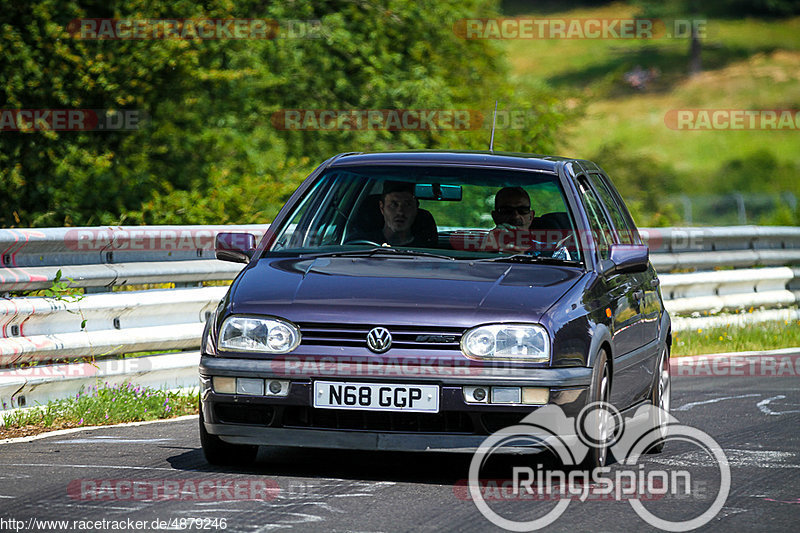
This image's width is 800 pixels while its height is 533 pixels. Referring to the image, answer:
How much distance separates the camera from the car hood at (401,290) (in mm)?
6262

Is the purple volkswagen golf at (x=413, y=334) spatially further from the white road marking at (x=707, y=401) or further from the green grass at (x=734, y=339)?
the green grass at (x=734, y=339)

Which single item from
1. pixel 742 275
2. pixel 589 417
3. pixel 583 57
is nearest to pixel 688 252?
pixel 742 275

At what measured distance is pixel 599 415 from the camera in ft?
21.5

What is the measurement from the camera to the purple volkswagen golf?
619cm

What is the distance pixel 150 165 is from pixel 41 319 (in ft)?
40.2

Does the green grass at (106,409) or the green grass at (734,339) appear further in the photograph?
the green grass at (734,339)

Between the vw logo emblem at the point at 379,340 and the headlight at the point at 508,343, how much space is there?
331mm

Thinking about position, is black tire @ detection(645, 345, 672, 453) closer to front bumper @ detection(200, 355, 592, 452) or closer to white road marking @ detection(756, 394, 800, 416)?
white road marking @ detection(756, 394, 800, 416)

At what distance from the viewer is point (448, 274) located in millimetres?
6703

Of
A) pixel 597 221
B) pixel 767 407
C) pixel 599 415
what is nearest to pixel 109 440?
pixel 599 415

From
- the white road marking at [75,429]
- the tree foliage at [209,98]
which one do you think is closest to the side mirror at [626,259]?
the white road marking at [75,429]

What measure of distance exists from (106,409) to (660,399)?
10.9ft

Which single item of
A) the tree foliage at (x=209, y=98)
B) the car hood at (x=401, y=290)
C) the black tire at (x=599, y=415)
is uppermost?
the tree foliage at (x=209, y=98)

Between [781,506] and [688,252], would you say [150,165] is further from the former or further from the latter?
[781,506]
